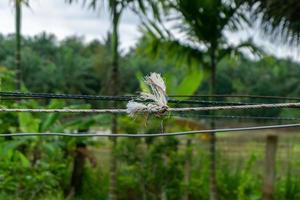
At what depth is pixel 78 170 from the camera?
36.3ft

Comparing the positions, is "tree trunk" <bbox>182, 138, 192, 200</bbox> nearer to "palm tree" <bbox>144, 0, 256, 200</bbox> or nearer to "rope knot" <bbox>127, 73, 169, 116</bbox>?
"palm tree" <bbox>144, 0, 256, 200</bbox>

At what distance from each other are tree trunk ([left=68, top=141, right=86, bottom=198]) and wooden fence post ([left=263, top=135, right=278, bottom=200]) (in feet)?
10.6

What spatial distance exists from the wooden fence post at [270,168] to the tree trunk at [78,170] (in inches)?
127

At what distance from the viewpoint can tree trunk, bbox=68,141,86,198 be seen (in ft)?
35.8

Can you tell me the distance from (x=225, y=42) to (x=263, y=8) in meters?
2.14

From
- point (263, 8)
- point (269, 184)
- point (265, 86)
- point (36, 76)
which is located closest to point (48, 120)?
point (269, 184)

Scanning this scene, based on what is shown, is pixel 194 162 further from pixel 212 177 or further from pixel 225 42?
pixel 225 42

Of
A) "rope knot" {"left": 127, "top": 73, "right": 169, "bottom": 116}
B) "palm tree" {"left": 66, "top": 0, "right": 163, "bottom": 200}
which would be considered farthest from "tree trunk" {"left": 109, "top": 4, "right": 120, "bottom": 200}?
"rope knot" {"left": 127, "top": 73, "right": 169, "bottom": 116}

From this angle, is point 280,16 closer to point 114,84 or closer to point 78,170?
point 114,84

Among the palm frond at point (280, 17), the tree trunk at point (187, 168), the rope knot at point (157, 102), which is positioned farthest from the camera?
the tree trunk at point (187, 168)

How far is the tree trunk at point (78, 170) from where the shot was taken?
1091 centimetres

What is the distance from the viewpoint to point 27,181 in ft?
29.2

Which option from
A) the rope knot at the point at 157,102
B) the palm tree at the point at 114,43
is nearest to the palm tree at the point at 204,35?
the palm tree at the point at 114,43

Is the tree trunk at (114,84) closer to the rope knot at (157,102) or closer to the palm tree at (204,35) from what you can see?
the palm tree at (204,35)
